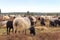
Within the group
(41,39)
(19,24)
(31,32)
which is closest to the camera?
(41,39)

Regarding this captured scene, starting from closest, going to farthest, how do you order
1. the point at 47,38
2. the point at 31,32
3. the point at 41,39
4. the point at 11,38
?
the point at 11,38 < the point at 41,39 < the point at 47,38 < the point at 31,32

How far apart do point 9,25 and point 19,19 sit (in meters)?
3.04

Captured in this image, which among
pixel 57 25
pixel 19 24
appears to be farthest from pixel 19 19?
pixel 57 25

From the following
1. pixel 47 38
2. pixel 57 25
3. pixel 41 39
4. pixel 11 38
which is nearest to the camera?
pixel 11 38

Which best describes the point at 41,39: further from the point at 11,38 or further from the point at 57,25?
the point at 57,25

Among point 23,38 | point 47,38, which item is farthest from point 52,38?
point 23,38

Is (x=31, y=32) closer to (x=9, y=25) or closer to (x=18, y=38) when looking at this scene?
(x=9, y=25)

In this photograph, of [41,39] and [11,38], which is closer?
[11,38]

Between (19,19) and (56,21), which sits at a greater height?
(19,19)

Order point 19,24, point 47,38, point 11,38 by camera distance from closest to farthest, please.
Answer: point 11,38 → point 47,38 → point 19,24

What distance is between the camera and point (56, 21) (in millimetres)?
34188

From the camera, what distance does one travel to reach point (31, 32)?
20719mm

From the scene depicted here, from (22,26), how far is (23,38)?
485 centimetres

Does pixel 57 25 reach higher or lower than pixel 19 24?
lower
